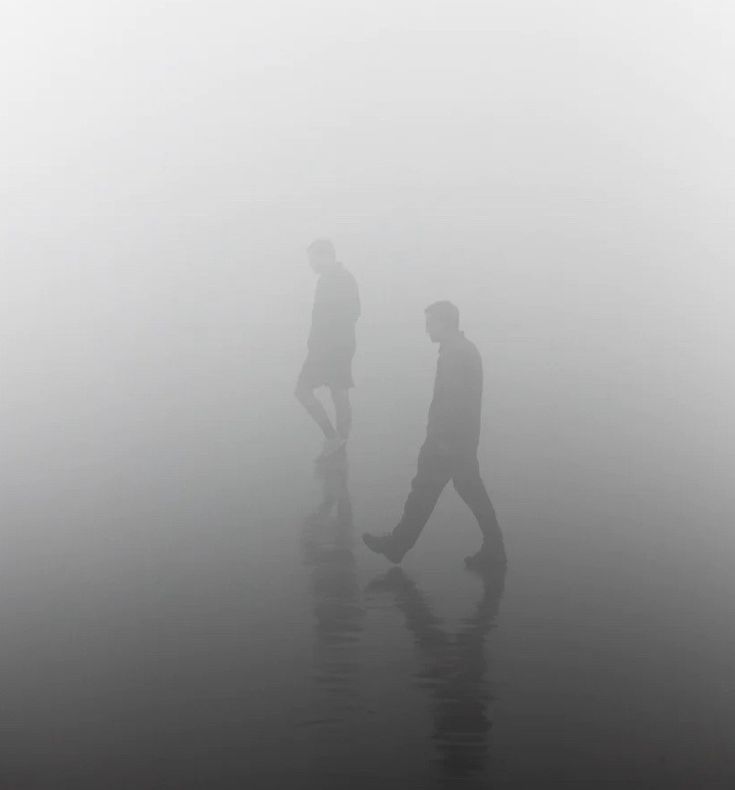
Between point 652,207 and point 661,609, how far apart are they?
1723 millimetres

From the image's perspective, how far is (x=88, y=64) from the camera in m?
4.36

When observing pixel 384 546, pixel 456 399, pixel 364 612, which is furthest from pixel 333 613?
pixel 456 399

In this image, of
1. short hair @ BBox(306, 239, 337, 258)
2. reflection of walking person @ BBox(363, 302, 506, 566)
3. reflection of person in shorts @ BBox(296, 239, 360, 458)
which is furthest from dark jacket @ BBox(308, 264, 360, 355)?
reflection of walking person @ BBox(363, 302, 506, 566)

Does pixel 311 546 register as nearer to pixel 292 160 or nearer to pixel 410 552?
pixel 410 552

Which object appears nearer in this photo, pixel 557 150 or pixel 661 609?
pixel 661 609

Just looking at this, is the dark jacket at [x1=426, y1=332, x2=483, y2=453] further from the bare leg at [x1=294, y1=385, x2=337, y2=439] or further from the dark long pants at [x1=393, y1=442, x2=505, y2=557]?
the bare leg at [x1=294, y1=385, x2=337, y2=439]

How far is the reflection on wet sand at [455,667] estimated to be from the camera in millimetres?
3131

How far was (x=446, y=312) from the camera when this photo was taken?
387 cm

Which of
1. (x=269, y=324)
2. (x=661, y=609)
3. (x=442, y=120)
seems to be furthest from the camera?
(x=442, y=120)

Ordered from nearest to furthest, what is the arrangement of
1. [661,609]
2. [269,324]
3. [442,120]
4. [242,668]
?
[242,668] → [661,609] → [269,324] → [442,120]

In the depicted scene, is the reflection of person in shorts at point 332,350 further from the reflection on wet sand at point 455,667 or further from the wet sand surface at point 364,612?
the reflection on wet sand at point 455,667

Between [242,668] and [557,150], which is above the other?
[557,150]

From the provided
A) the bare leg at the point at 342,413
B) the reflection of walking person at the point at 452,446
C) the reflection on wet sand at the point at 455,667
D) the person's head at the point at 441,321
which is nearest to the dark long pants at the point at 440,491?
the reflection of walking person at the point at 452,446

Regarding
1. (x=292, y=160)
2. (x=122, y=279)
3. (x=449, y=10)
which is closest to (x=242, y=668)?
(x=122, y=279)
